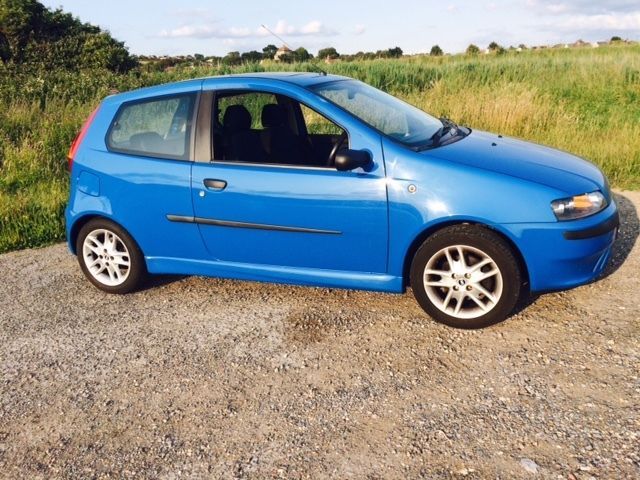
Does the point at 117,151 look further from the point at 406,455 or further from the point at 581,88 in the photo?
the point at 581,88

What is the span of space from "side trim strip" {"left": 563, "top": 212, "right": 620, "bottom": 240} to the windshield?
3.70ft

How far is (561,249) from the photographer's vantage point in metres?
3.66

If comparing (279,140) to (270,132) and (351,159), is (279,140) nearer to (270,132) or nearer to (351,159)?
(270,132)

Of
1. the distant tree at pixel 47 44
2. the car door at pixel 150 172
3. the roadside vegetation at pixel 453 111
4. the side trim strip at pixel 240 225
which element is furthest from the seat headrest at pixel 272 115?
the distant tree at pixel 47 44

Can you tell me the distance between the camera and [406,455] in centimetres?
277

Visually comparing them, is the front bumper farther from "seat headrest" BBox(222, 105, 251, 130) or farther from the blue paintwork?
"seat headrest" BBox(222, 105, 251, 130)

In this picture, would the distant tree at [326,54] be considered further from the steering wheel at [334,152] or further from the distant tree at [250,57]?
the steering wheel at [334,152]

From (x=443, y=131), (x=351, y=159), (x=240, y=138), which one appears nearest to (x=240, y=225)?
(x=240, y=138)

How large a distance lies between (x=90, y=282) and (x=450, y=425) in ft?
11.2

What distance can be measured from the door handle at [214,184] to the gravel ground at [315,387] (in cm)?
90

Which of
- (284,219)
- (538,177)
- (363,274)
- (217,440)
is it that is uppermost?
(538,177)

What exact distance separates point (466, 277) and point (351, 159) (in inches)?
40.1

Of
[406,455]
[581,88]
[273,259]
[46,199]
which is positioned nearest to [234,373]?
[273,259]

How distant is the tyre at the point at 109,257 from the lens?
4777 mm
